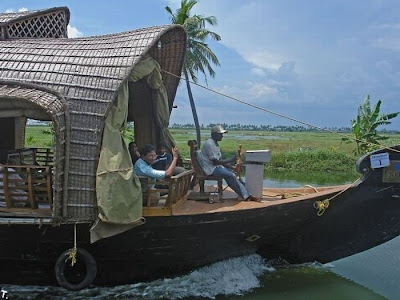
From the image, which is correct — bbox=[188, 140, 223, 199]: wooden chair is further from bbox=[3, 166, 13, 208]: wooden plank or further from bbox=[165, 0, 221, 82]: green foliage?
bbox=[165, 0, 221, 82]: green foliage

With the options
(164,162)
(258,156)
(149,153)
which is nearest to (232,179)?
(258,156)

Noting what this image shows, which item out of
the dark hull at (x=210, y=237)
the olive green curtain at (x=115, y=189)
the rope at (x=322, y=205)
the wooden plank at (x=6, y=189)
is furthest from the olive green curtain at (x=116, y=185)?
the rope at (x=322, y=205)

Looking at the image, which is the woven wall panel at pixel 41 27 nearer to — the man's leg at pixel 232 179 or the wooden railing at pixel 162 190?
the wooden railing at pixel 162 190

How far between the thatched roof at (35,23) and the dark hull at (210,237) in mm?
2711

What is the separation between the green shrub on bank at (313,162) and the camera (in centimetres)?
1867

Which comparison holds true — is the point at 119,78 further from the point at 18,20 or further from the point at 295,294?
the point at 295,294

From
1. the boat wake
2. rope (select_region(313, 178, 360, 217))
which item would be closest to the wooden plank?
the boat wake

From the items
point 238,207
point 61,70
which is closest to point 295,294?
point 238,207

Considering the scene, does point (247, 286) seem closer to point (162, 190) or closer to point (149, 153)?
point (162, 190)

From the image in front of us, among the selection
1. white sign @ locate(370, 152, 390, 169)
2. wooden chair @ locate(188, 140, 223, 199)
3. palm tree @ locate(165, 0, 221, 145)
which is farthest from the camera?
palm tree @ locate(165, 0, 221, 145)

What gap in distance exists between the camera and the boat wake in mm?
4926

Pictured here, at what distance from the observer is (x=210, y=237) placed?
4852 millimetres

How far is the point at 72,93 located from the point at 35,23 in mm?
2494

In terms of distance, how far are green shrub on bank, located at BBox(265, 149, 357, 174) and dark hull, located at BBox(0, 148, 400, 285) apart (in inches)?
533
